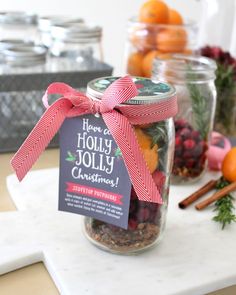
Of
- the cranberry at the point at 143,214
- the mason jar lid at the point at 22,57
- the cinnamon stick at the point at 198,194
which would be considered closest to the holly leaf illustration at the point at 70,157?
the cranberry at the point at 143,214

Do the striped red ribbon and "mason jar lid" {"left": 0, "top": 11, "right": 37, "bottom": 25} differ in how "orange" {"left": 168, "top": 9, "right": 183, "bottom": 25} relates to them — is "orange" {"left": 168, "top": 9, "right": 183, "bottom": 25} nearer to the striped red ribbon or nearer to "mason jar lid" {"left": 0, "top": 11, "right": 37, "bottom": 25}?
"mason jar lid" {"left": 0, "top": 11, "right": 37, "bottom": 25}

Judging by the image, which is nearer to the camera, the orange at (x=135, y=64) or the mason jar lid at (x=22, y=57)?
the mason jar lid at (x=22, y=57)

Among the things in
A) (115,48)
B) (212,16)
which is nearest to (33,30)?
(212,16)

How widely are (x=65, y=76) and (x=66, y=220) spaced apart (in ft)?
1.01

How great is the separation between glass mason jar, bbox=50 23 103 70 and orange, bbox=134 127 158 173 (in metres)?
0.39

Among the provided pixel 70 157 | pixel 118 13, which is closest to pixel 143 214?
pixel 70 157

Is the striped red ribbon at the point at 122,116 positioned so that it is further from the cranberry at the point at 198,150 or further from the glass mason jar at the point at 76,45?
the glass mason jar at the point at 76,45

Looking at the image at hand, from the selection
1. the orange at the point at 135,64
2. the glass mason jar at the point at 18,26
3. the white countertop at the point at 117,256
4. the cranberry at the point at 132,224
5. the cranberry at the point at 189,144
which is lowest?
the white countertop at the point at 117,256

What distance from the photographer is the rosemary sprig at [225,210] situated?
644 millimetres

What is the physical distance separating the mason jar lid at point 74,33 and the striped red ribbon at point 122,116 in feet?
1.25

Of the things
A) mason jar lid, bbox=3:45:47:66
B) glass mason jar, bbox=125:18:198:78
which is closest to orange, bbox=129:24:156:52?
glass mason jar, bbox=125:18:198:78

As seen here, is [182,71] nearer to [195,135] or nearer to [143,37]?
[195,135]

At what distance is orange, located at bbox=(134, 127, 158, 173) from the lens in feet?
1.79

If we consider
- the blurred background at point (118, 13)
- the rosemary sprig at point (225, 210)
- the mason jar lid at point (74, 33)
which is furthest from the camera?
the blurred background at point (118, 13)
